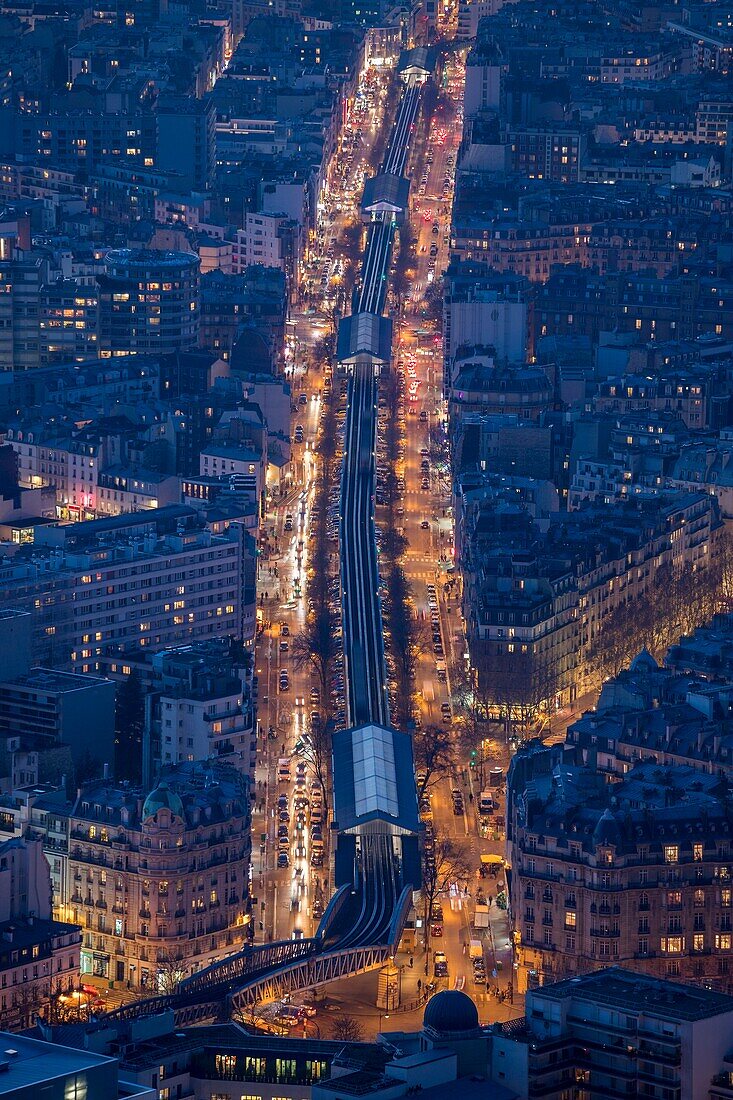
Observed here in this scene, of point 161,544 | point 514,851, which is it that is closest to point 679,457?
point 161,544

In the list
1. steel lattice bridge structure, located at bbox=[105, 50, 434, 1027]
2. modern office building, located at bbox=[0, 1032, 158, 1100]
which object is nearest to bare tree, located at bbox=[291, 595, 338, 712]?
steel lattice bridge structure, located at bbox=[105, 50, 434, 1027]

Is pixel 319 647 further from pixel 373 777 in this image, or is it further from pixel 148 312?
pixel 148 312

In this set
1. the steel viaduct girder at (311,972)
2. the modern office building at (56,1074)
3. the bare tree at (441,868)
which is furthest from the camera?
the bare tree at (441,868)

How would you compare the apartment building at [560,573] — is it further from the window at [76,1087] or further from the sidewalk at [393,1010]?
the window at [76,1087]

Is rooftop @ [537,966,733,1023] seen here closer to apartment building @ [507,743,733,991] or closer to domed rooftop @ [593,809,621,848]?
apartment building @ [507,743,733,991]

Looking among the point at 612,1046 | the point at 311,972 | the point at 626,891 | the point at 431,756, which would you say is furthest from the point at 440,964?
the point at 431,756

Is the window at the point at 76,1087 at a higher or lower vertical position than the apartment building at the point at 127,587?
higher

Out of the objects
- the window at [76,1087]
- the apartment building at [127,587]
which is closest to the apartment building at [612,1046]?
the window at [76,1087]
